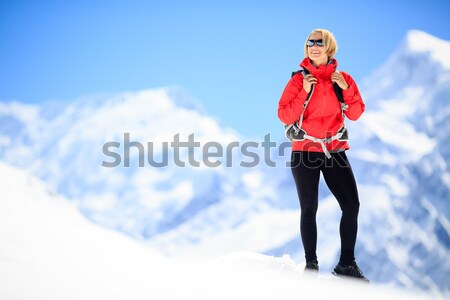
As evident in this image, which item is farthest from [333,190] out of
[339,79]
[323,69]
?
[323,69]

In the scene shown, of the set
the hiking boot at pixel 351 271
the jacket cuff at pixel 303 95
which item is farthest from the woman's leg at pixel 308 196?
the jacket cuff at pixel 303 95

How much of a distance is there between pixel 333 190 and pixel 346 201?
0.67ft

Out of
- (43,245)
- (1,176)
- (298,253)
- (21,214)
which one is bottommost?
(43,245)

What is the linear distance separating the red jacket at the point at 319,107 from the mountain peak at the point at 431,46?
18755cm

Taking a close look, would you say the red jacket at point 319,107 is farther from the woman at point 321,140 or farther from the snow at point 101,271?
the snow at point 101,271

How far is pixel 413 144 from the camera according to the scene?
17262 cm

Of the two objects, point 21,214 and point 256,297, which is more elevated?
point 21,214

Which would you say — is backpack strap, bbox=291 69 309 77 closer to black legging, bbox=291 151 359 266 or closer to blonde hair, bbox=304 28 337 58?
blonde hair, bbox=304 28 337 58

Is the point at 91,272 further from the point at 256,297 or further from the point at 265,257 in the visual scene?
the point at 265,257

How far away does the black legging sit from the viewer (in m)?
5.66

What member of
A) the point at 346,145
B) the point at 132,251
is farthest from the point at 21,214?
the point at 346,145

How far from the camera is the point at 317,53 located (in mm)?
5777

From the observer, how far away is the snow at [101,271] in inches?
142

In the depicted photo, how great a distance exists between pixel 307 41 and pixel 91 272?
357cm
